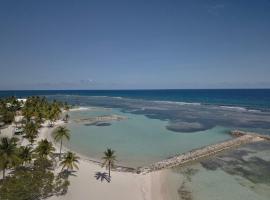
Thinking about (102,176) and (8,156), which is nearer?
(8,156)

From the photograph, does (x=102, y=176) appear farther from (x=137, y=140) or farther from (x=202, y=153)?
(x=137, y=140)

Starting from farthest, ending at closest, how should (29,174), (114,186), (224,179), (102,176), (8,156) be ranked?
1. (224,179)
2. (102,176)
3. (29,174)
4. (114,186)
5. (8,156)

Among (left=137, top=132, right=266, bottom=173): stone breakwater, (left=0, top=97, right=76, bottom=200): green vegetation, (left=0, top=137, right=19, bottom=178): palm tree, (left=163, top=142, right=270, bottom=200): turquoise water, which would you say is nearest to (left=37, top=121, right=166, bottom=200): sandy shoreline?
(left=0, top=97, right=76, bottom=200): green vegetation

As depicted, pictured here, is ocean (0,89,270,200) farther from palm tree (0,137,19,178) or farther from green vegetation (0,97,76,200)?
palm tree (0,137,19,178)

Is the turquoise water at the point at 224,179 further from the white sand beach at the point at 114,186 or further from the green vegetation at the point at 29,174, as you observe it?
the green vegetation at the point at 29,174

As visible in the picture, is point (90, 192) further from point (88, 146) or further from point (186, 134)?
point (186, 134)

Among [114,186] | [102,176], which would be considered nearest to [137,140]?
[102,176]

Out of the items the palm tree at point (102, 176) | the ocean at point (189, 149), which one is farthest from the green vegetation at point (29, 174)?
the ocean at point (189, 149)
